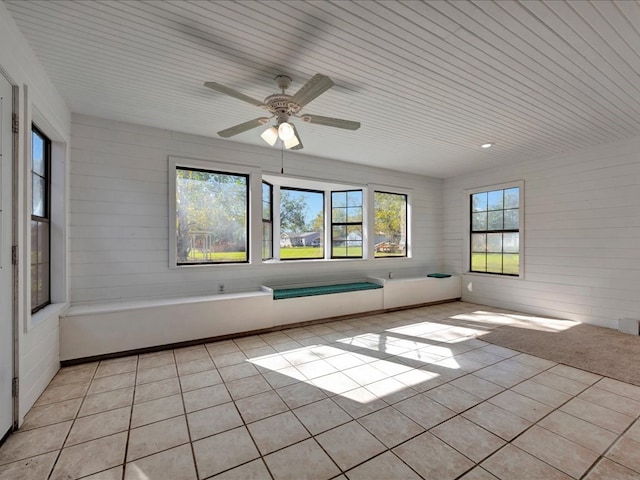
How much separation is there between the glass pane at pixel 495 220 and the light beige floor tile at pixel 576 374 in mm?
3225

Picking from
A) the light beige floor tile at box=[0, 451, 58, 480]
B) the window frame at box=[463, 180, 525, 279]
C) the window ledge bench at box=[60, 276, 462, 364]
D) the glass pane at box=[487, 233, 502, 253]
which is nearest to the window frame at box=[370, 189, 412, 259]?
the window ledge bench at box=[60, 276, 462, 364]

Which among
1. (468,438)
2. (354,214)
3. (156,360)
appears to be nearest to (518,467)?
(468,438)

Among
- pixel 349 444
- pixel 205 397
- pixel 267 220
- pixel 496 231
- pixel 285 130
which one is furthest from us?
pixel 496 231

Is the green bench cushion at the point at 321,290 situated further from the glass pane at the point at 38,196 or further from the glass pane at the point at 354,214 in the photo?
the glass pane at the point at 38,196

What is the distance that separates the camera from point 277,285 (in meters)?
4.73

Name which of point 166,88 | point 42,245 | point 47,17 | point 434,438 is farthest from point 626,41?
point 42,245

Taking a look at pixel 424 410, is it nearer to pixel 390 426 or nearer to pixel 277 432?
pixel 390 426

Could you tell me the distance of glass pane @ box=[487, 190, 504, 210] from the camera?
18.6ft

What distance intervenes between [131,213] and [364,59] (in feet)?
10.5

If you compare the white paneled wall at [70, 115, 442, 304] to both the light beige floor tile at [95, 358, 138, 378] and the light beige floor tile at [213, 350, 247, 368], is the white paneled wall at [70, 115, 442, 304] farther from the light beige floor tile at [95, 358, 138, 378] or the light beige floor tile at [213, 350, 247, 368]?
the light beige floor tile at [213, 350, 247, 368]

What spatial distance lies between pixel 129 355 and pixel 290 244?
2.84 meters

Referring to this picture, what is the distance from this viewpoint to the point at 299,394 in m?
2.49

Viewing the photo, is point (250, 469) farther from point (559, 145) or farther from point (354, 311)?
point (559, 145)

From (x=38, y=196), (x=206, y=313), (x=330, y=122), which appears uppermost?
(x=330, y=122)
